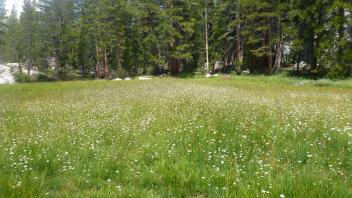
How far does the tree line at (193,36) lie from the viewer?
34.7 m

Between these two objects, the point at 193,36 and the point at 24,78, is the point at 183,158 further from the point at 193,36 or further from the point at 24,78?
the point at 24,78

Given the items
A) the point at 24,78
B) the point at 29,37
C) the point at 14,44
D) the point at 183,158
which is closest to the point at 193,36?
the point at 24,78

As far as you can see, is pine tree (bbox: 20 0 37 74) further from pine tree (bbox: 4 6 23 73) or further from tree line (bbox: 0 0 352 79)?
pine tree (bbox: 4 6 23 73)

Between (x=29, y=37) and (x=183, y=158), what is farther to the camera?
(x=29, y=37)

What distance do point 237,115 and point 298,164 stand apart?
4.96 metres

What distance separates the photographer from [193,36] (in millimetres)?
56188

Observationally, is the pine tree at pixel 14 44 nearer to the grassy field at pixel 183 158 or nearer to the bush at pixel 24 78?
the bush at pixel 24 78

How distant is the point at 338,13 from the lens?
3250cm

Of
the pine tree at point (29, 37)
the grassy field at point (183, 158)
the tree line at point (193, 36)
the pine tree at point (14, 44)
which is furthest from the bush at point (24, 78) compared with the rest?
the grassy field at point (183, 158)

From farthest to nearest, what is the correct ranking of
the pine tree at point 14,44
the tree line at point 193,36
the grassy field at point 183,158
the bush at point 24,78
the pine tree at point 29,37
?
the pine tree at point 14,44 < the pine tree at point 29,37 < the bush at point 24,78 < the tree line at point 193,36 < the grassy field at point 183,158

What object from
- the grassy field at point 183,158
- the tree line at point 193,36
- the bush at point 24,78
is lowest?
the grassy field at point 183,158

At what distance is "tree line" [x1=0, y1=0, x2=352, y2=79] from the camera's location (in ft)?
114

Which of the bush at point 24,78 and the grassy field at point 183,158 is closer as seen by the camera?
the grassy field at point 183,158

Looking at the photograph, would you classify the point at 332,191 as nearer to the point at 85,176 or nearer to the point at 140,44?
the point at 85,176
